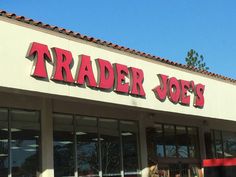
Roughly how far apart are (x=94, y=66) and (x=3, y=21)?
3.28 meters

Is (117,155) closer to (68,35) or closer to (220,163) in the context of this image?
(68,35)

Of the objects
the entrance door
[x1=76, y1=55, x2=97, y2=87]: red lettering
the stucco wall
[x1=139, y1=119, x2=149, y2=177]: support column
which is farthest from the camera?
the entrance door

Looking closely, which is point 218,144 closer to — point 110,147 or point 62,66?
point 110,147

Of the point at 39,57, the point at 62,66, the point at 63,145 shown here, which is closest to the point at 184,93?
the point at 63,145

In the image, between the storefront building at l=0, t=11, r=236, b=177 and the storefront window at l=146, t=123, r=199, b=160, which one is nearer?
the storefront building at l=0, t=11, r=236, b=177

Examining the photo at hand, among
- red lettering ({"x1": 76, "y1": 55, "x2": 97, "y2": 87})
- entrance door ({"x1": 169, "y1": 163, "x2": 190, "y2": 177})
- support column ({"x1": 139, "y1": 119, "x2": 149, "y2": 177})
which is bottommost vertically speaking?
entrance door ({"x1": 169, "y1": 163, "x2": 190, "y2": 177})

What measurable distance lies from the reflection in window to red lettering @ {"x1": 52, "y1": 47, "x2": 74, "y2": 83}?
2.08 meters

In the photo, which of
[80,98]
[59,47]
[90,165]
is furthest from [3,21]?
[90,165]

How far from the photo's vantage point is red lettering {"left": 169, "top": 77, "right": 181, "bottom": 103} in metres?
17.0

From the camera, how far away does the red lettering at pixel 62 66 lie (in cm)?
1266

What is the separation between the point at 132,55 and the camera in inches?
623

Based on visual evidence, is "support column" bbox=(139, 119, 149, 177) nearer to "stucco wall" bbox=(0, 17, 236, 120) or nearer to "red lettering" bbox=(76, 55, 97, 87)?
"stucco wall" bbox=(0, 17, 236, 120)

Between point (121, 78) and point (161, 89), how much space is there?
223cm

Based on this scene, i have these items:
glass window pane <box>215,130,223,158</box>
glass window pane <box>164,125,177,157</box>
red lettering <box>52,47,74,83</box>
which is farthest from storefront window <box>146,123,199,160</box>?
red lettering <box>52,47,74,83</box>
